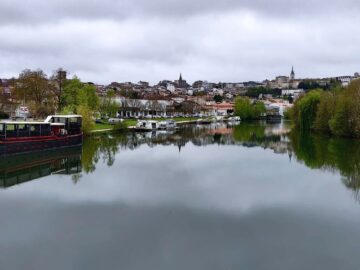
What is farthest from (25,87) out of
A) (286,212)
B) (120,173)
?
(286,212)

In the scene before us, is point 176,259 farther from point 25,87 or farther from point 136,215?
point 25,87

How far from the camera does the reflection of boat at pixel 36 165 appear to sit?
67.2 feet

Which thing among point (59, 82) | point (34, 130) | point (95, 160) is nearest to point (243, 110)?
point (59, 82)

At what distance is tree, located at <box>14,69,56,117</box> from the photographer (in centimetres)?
4753

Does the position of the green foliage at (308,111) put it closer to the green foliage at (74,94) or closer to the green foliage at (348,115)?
the green foliage at (348,115)

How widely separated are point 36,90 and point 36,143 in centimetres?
2019

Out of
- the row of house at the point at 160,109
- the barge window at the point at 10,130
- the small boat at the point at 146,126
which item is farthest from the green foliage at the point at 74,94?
the row of house at the point at 160,109

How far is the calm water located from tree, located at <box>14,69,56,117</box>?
24.7m

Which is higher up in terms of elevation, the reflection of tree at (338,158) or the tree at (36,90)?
the tree at (36,90)

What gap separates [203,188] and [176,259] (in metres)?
8.09

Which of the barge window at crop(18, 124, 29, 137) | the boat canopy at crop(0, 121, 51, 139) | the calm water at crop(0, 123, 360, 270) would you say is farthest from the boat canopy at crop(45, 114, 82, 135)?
the calm water at crop(0, 123, 360, 270)

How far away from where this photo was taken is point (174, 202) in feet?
50.2

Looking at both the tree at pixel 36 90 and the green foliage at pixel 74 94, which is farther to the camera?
the green foliage at pixel 74 94

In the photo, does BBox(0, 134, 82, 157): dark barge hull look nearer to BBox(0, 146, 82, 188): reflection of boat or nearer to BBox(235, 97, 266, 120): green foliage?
BBox(0, 146, 82, 188): reflection of boat
